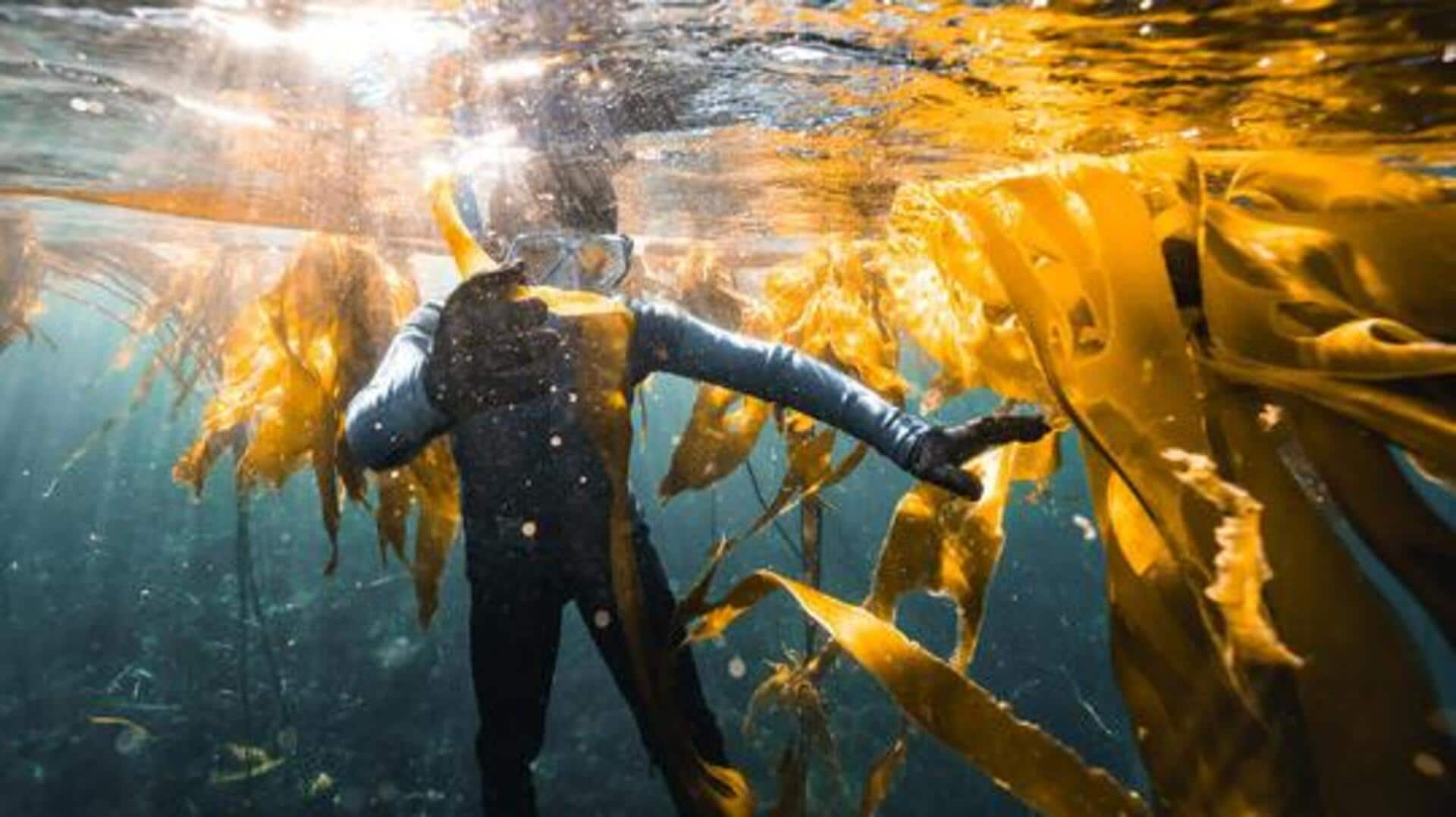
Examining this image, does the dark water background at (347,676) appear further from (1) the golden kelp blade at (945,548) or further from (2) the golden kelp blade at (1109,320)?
(2) the golden kelp blade at (1109,320)

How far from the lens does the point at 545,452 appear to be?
3840 millimetres

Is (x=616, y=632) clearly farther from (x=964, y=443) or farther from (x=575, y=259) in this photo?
(x=964, y=443)

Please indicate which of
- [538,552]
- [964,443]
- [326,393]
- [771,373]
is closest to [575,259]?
[771,373]

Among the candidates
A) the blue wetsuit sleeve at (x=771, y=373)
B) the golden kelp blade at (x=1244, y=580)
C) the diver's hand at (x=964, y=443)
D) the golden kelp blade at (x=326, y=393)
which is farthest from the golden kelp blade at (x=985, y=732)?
the golden kelp blade at (x=326, y=393)

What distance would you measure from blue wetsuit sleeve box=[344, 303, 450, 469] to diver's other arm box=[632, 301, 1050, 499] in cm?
96

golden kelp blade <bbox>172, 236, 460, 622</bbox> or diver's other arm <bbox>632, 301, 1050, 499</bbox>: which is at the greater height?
diver's other arm <bbox>632, 301, 1050, 499</bbox>

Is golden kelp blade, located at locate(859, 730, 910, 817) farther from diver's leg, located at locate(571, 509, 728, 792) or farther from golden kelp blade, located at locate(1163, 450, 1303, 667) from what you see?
diver's leg, located at locate(571, 509, 728, 792)

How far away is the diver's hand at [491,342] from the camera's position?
2264mm

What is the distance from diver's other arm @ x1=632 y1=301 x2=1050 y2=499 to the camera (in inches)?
85.6

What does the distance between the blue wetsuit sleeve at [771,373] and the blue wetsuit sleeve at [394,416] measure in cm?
94

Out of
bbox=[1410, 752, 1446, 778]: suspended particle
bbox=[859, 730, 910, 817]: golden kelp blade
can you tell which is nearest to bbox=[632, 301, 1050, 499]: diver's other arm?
bbox=[859, 730, 910, 817]: golden kelp blade

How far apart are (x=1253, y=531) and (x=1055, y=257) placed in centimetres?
104

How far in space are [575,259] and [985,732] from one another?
281cm

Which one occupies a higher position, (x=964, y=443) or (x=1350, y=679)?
(x=1350, y=679)
